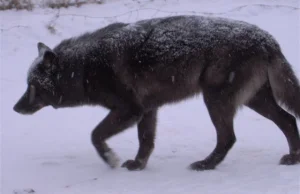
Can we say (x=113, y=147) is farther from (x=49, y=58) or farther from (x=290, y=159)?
(x=290, y=159)

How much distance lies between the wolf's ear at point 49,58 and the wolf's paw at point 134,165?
141cm

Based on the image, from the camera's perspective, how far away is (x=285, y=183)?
159 inches

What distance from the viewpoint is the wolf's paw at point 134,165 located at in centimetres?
518

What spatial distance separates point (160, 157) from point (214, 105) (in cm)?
113

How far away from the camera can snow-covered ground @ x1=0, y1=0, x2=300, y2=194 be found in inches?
171

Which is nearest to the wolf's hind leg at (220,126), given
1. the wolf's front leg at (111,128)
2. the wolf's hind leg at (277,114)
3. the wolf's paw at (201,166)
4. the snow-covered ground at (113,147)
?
the wolf's paw at (201,166)

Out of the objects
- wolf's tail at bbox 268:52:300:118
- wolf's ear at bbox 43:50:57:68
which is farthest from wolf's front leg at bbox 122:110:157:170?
wolf's tail at bbox 268:52:300:118

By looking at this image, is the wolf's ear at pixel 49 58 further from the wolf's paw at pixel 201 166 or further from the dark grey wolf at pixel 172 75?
the wolf's paw at pixel 201 166

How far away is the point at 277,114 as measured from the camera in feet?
17.1

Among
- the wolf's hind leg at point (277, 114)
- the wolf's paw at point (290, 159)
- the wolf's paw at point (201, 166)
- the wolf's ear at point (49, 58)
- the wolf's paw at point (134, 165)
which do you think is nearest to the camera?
the wolf's paw at point (290, 159)

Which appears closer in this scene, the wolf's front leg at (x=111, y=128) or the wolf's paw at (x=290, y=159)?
the wolf's paw at (x=290, y=159)

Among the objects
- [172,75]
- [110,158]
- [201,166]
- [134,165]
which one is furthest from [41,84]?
[201,166]

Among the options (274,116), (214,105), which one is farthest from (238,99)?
(274,116)

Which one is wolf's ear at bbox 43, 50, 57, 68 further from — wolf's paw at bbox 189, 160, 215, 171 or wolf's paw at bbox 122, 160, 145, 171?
wolf's paw at bbox 189, 160, 215, 171
